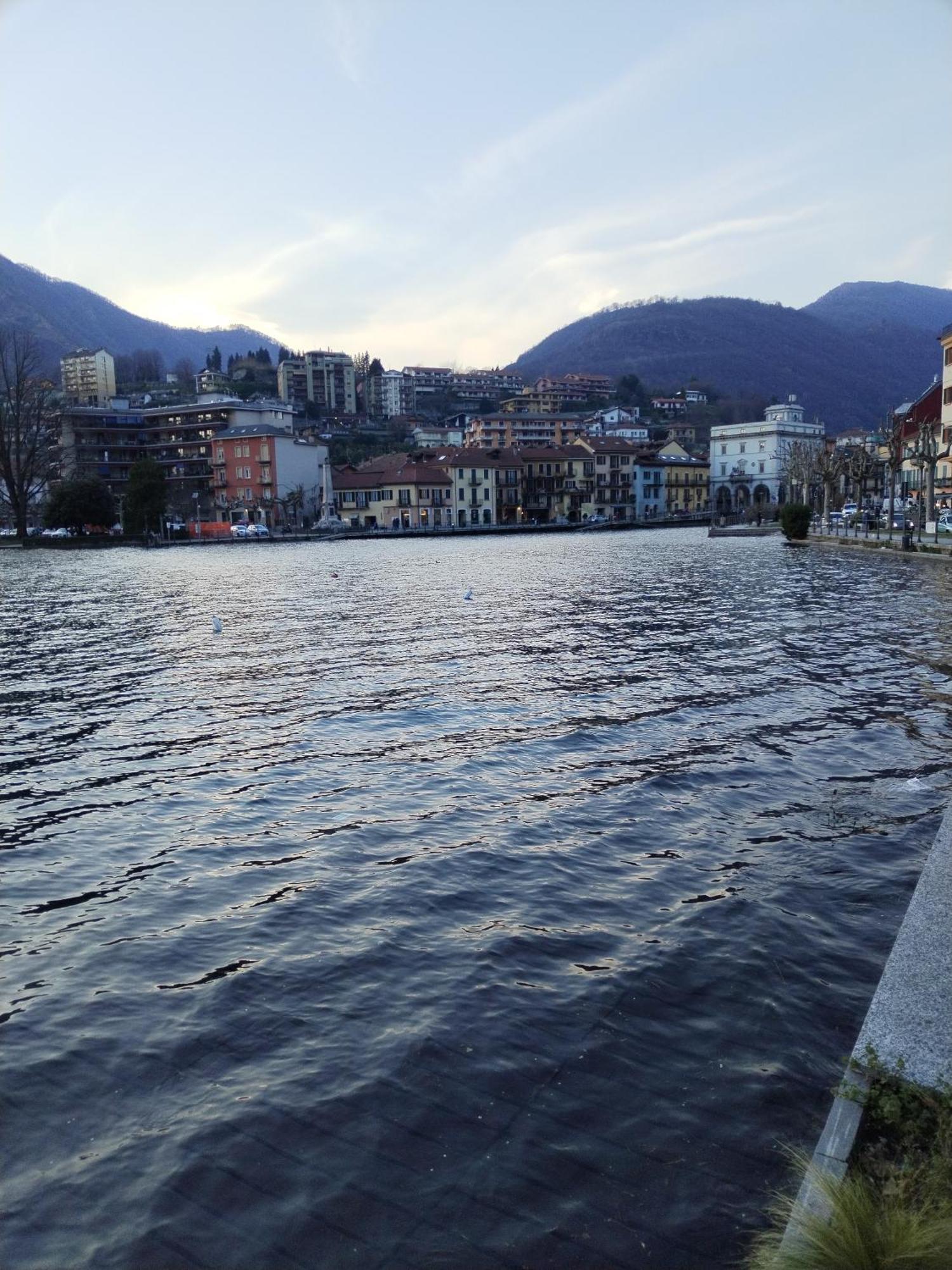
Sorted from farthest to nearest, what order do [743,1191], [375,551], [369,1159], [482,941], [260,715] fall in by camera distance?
[375,551] → [260,715] → [482,941] → [369,1159] → [743,1191]

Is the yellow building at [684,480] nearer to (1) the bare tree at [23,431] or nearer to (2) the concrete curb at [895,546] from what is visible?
(1) the bare tree at [23,431]

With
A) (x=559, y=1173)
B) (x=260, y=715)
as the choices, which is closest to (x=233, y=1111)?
(x=559, y=1173)

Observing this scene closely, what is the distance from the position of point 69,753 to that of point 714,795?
7.83m

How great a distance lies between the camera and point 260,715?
14.2 m

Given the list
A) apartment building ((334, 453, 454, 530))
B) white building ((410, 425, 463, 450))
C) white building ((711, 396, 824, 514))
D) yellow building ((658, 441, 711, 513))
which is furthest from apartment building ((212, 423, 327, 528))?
white building ((711, 396, 824, 514))

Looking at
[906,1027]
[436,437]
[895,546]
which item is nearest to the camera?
[906,1027]

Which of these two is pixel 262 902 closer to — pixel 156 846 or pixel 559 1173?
pixel 156 846

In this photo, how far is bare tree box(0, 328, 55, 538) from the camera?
85.2m

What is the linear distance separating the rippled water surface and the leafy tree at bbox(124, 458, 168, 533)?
8241 centimetres

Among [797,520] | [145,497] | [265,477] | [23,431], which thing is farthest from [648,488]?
[23,431]

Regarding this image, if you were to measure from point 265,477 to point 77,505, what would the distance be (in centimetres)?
2826

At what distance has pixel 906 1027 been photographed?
4840 mm

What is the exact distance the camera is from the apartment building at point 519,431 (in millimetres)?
160375

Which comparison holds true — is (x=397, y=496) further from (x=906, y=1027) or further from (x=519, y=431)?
(x=906, y=1027)
